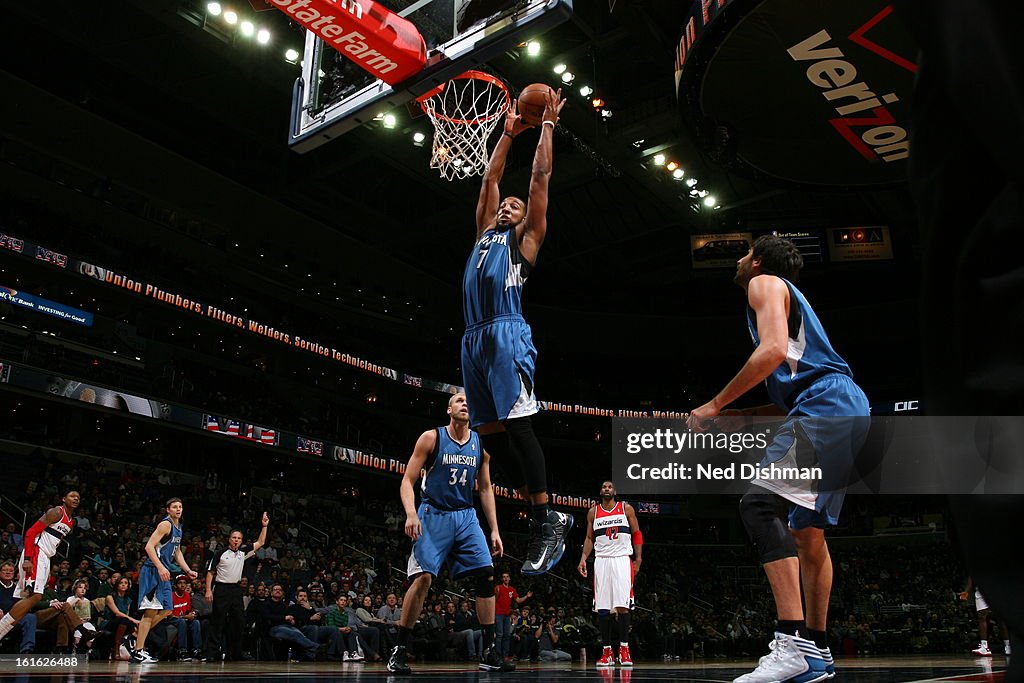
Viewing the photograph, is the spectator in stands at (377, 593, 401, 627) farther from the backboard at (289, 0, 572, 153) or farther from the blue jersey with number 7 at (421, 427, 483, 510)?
the backboard at (289, 0, 572, 153)

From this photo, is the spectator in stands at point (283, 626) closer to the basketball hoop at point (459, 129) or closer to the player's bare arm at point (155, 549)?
the player's bare arm at point (155, 549)

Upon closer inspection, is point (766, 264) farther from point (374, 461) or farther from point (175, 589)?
point (374, 461)

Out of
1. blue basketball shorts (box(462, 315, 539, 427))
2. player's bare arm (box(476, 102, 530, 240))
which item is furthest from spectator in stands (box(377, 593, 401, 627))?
player's bare arm (box(476, 102, 530, 240))

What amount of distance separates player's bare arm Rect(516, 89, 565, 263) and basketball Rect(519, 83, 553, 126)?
0.04 metres

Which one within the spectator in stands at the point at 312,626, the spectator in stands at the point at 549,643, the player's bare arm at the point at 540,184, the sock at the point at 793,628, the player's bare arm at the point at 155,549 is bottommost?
the spectator in stands at the point at 549,643

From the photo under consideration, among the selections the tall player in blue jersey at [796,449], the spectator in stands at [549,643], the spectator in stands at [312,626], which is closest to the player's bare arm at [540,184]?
the tall player in blue jersey at [796,449]

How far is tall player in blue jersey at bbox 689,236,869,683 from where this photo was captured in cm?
348

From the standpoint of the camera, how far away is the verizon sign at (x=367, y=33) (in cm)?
623

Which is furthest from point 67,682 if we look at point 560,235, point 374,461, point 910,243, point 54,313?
point 910,243

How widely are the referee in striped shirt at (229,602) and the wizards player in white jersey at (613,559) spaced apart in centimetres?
448

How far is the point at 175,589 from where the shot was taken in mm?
12672

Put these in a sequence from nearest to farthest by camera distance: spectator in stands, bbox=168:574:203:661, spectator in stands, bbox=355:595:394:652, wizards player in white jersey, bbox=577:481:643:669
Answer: wizards player in white jersey, bbox=577:481:643:669, spectator in stands, bbox=168:574:203:661, spectator in stands, bbox=355:595:394:652

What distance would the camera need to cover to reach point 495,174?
5012 mm

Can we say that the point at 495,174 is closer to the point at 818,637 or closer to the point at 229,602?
the point at 818,637
